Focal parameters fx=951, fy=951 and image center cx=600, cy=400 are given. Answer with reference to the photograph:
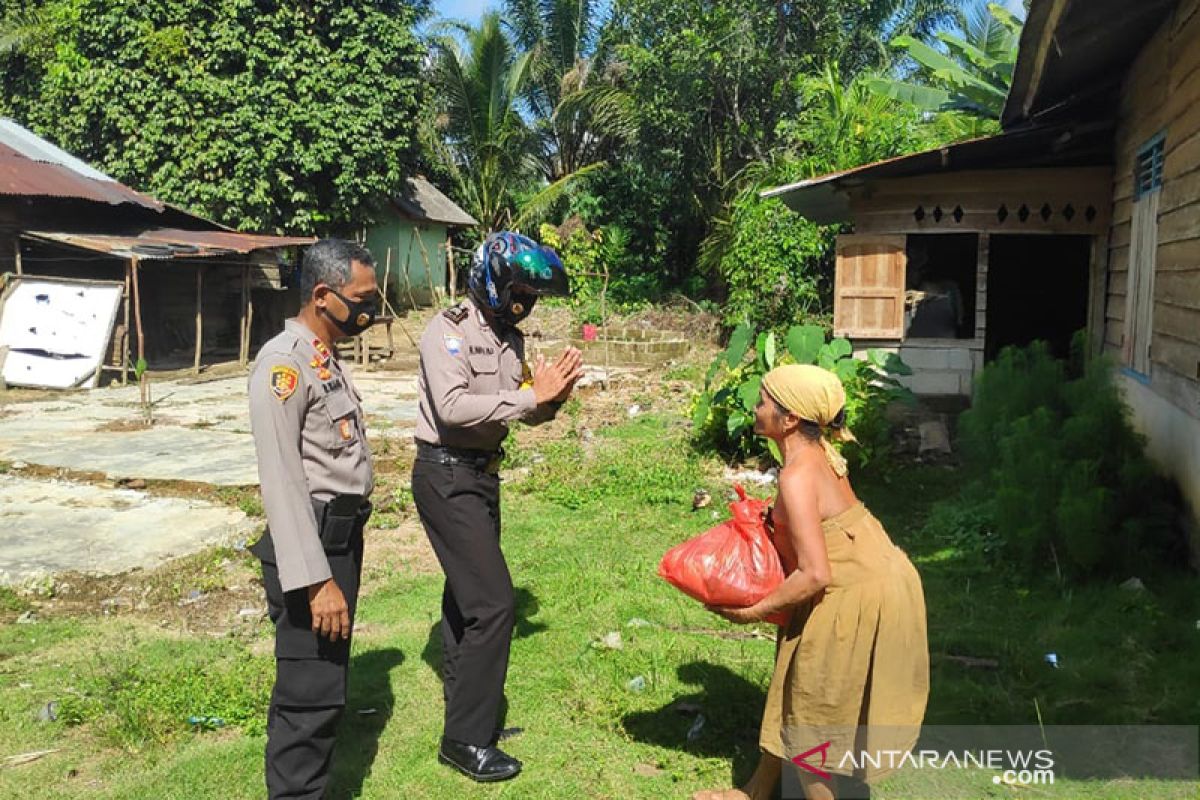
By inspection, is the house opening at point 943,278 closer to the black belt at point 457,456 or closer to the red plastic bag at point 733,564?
the black belt at point 457,456

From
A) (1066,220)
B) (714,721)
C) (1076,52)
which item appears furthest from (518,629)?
(1066,220)

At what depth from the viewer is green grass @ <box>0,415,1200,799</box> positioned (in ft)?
11.1

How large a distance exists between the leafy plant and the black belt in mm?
4710

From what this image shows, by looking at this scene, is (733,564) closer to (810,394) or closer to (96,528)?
(810,394)

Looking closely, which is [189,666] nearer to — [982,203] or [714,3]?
[982,203]

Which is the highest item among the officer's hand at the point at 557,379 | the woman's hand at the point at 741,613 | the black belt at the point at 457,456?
the officer's hand at the point at 557,379

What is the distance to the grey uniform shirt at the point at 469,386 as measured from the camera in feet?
10.7

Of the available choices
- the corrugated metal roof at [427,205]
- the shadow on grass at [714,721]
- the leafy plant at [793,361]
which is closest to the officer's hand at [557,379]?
the shadow on grass at [714,721]

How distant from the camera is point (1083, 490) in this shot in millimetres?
5160

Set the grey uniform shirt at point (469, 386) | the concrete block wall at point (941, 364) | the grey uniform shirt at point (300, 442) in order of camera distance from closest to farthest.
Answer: the grey uniform shirt at point (300, 442), the grey uniform shirt at point (469, 386), the concrete block wall at point (941, 364)

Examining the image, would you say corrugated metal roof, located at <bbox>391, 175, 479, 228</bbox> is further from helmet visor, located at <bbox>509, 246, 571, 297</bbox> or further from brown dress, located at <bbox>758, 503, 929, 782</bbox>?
brown dress, located at <bbox>758, 503, 929, 782</bbox>

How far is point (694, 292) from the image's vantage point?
74.5 feet

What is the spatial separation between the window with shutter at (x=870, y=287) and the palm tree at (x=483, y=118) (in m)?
15.3

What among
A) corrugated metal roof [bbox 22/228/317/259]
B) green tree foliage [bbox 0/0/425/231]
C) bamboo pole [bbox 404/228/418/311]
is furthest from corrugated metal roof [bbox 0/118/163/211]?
bamboo pole [bbox 404/228/418/311]
